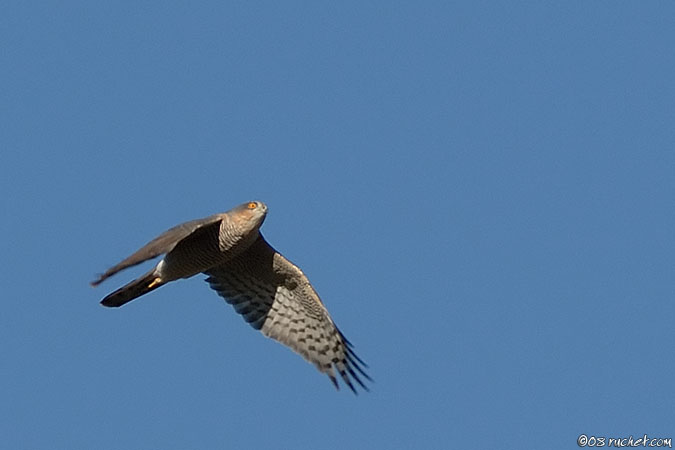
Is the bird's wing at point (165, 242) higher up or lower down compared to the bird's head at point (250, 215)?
lower down

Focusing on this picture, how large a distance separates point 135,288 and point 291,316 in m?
1.96

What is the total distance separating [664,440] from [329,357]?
4.20m

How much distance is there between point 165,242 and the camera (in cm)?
1155

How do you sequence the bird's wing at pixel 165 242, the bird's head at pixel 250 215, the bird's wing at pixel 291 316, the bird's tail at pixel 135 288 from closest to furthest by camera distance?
the bird's wing at pixel 165 242 < the bird's head at pixel 250 215 < the bird's tail at pixel 135 288 < the bird's wing at pixel 291 316

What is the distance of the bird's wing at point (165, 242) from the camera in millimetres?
10844

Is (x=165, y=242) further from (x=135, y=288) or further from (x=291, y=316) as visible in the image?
(x=291, y=316)

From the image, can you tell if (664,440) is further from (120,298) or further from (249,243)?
(120,298)

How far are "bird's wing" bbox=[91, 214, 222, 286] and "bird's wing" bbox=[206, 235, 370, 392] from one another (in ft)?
5.24

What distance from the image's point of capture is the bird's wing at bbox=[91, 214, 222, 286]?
10844mm

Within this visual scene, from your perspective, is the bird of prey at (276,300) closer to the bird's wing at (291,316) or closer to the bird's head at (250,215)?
the bird's wing at (291,316)

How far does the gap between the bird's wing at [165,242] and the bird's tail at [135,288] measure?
3.14 ft

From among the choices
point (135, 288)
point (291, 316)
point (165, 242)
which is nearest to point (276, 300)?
point (291, 316)

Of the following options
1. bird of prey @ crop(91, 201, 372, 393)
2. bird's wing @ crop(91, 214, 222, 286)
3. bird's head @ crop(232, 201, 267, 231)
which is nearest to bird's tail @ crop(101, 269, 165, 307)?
bird of prey @ crop(91, 201, 372, 393)

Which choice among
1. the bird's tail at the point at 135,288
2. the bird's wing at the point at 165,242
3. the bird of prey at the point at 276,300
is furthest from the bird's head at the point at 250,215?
the bird's tail at the point at 135,288
